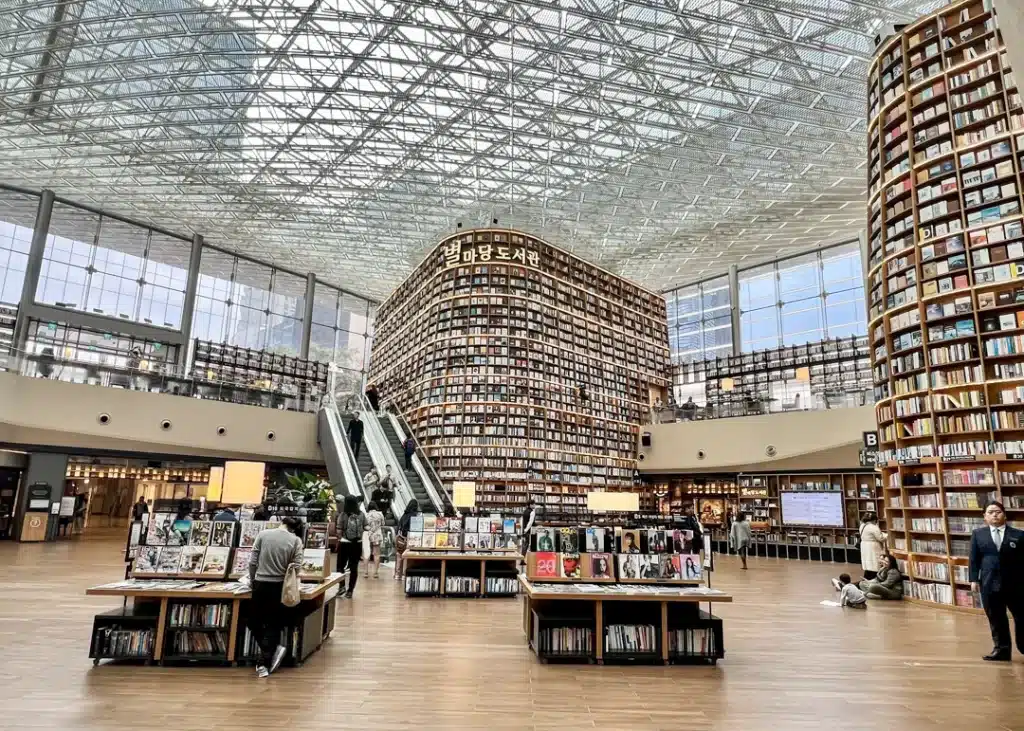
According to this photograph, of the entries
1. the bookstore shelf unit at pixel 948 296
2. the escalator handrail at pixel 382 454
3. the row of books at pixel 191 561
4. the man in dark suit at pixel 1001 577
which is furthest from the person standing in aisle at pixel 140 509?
the bookstore shelf unit at pixel 948 296

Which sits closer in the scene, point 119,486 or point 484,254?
point 484,254

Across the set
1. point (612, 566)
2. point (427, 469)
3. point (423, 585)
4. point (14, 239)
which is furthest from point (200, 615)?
point (14, 239)

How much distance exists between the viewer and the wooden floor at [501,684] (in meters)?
3.13

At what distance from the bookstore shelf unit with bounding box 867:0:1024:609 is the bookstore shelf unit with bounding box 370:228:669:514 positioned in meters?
7.91

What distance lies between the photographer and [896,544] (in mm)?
7820

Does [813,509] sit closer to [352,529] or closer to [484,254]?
[484,254]

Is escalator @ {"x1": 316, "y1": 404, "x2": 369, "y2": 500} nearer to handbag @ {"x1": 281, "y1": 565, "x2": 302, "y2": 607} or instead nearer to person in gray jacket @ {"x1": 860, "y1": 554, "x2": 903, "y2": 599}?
handbag @ {"x1": 281, "y1": 565, "x2": 302, "y2": 607}

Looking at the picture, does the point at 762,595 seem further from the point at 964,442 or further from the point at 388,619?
the point at 388,619

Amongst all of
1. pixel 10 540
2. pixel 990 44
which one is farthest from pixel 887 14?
pixel 10 540

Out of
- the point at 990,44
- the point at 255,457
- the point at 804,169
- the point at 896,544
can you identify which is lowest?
the point at 896,544

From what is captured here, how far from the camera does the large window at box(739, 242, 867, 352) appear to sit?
65.3 ft

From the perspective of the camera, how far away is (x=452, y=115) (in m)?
14.4

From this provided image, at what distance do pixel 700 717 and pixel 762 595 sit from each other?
5353 millimetres

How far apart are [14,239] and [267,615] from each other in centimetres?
1963
